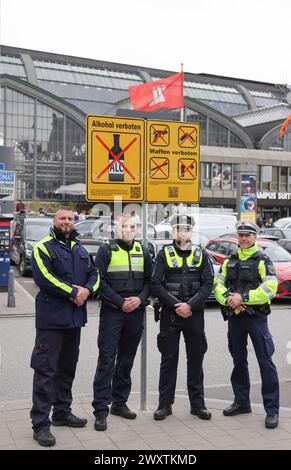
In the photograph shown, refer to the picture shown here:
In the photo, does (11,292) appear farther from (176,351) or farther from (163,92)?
(163,92)

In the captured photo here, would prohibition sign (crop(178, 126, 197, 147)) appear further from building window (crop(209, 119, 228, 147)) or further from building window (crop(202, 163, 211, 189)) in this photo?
building window (crop(209, 119, 228, 147))

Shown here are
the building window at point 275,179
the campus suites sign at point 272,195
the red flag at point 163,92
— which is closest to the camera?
the red flag at point 163,92

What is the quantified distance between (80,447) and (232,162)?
55229mm

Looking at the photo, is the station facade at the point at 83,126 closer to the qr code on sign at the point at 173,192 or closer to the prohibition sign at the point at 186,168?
the prohibition sign at the point at 186,168

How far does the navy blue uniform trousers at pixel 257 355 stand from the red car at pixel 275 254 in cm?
743

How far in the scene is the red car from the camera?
14117mm

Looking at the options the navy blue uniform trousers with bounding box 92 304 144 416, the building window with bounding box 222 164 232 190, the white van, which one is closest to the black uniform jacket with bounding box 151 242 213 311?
the navy blue uniform trousers with bounding box 92 304 144 416

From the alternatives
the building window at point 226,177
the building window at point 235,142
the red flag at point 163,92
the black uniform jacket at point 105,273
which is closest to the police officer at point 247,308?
the black uniform jacket at point 105,273

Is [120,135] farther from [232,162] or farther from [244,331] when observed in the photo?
[232,162]

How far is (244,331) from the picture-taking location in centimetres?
580

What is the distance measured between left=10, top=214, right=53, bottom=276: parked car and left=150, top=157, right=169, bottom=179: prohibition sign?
1239cm

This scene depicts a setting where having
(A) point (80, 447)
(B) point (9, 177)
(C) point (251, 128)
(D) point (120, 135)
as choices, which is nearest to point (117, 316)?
(A) point (80, 447)

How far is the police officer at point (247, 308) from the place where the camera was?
563 cm

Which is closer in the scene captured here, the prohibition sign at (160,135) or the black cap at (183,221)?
the black cap at (183,221)
